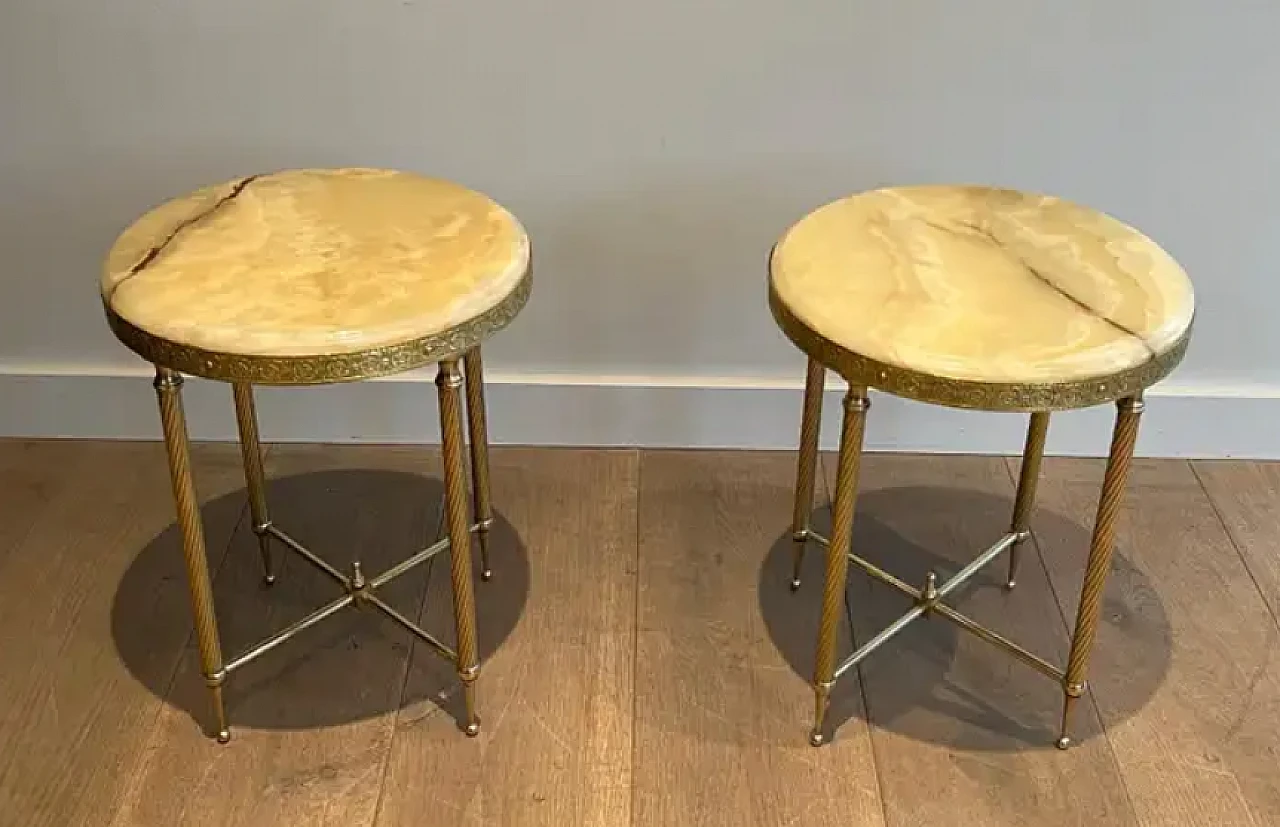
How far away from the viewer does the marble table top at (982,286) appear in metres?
1.18

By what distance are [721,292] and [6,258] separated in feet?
3.09

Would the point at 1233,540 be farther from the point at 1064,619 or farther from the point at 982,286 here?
the point at 982,286

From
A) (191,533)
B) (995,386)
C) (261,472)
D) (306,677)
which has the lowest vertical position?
(306,677)

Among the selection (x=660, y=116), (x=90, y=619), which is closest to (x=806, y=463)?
(x=660, y=116)

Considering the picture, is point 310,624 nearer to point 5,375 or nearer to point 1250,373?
point 5,375

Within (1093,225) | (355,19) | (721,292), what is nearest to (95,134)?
(355,19)

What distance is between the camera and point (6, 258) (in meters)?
1.83

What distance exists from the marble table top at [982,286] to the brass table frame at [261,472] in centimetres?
30

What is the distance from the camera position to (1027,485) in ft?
5.32

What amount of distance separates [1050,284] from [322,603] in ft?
3.00

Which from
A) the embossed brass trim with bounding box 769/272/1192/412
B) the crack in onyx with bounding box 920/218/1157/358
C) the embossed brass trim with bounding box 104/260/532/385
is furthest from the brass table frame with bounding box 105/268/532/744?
the crack in onyx with bounding box 920/218/1157/358

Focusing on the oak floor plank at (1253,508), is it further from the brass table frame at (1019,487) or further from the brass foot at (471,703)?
the brass foot at (471,703)

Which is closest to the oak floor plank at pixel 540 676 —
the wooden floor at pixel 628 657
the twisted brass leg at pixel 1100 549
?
the wooden floor at pixel 628 657

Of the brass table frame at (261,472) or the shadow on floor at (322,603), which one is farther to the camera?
the shadow on floor at (322,603)
